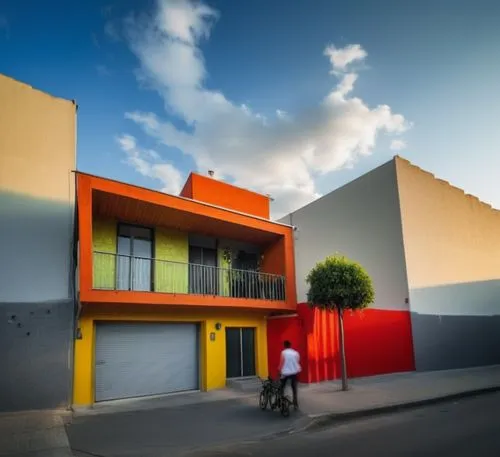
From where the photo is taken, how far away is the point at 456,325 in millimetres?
20031

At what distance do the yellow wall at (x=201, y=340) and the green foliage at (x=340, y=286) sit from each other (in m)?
3.56

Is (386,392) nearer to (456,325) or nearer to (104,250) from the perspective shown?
(456,325)

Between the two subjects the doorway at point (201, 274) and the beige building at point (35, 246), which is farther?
the doorway at point (201, 274)

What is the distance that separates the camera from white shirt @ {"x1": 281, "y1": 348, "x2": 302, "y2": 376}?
1048 cm

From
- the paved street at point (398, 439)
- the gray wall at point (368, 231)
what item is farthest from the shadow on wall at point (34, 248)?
the gray wall at point (368, 231)

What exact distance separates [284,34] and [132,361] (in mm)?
10533

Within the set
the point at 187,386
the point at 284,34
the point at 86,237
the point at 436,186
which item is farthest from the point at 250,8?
the point at 436,186

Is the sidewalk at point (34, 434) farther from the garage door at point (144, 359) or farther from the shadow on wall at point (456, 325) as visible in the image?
the shadow on wall at point (456, 325)

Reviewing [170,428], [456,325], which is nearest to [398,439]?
[170,428]

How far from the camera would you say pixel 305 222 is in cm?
2444

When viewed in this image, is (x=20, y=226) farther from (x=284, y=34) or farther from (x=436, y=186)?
(x=436, y=186)

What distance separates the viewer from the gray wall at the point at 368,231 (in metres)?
18.6

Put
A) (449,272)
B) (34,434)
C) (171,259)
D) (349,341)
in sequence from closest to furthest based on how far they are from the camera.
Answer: (34,434) < (171,259) < (349,341) < (449,272)

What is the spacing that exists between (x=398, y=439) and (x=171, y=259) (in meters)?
9.63
